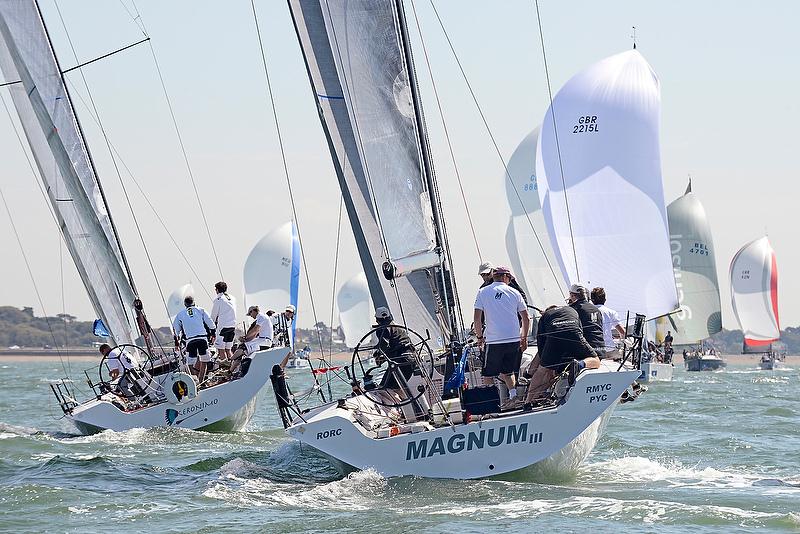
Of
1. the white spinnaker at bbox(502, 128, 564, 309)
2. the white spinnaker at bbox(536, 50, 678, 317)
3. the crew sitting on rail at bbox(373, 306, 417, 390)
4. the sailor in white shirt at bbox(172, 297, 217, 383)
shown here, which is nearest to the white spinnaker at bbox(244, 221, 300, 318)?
the white spinnaker at bbox(502, 128, 564, 309)

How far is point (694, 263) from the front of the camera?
43.3 m

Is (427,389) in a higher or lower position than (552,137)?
lower

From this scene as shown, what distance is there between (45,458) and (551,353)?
244 inches

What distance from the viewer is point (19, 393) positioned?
98.8 feet

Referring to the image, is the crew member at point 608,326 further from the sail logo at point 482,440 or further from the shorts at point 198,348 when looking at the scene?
the shorts at point 198,348

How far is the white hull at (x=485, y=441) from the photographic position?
381 inches

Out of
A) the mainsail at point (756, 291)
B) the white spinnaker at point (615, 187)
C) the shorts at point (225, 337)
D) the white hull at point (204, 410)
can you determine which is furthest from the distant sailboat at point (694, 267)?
the white hull at point (204, 410)

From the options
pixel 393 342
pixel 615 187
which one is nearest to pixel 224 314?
pixel 393 342

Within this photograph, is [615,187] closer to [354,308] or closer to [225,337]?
[225,337]

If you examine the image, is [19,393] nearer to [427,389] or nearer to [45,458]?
[45,458]

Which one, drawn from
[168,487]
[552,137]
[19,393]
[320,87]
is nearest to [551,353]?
[168,487]

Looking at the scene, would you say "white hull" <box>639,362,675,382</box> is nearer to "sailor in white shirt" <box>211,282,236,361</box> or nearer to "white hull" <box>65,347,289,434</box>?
"sailor in white shirt" <box>211,282,236,361</box>

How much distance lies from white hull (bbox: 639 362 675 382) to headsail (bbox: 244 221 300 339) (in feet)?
60.3

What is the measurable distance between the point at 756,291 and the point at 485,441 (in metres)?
50.0
